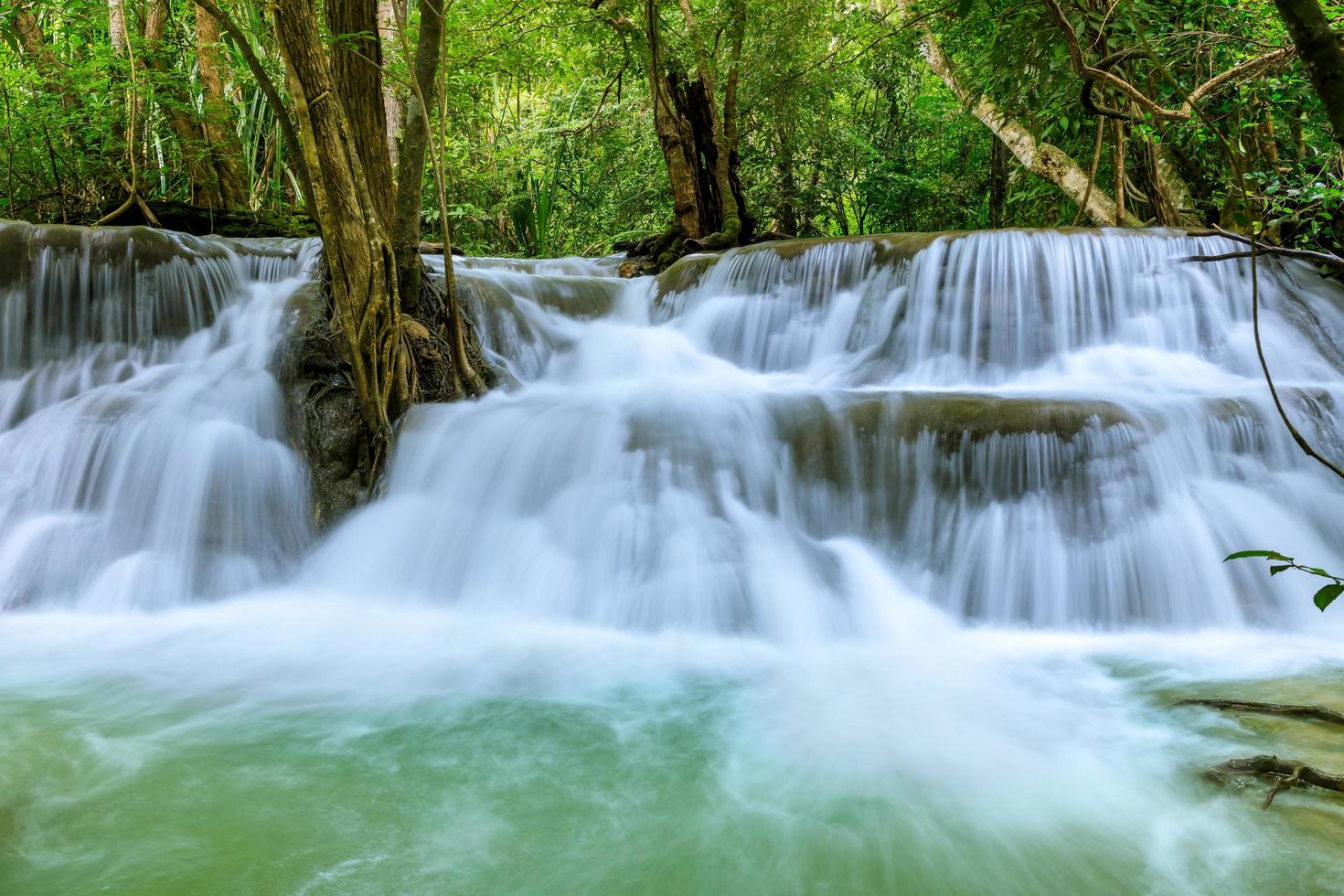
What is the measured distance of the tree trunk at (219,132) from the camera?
8547mm

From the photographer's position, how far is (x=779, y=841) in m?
2.17

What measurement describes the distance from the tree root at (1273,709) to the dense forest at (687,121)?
3161mm

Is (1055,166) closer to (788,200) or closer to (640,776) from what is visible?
(788,200)

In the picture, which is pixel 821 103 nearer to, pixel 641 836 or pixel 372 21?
Answer: pixel 372 21

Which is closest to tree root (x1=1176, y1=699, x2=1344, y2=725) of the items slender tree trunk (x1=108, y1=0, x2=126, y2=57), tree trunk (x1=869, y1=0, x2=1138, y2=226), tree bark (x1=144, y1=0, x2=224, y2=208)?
tree trunk (x1=869, y1=0, x2=1138, y2=226)

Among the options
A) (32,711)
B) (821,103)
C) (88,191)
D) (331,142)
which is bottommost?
(32,711)

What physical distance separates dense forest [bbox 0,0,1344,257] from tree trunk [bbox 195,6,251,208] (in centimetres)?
3

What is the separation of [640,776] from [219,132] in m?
8.73

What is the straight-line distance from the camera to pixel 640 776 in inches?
101

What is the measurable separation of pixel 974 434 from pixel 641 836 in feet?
9.41

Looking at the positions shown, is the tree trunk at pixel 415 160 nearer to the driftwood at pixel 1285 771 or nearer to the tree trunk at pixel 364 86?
the tree trunk at pixel 364 86

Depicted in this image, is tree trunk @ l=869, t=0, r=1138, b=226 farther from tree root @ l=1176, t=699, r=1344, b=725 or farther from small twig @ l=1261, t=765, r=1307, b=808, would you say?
small twig @ l=1261, t=765, r=1307, b=808

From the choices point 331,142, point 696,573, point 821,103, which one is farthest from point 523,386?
point 821,103

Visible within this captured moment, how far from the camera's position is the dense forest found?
6.57m
